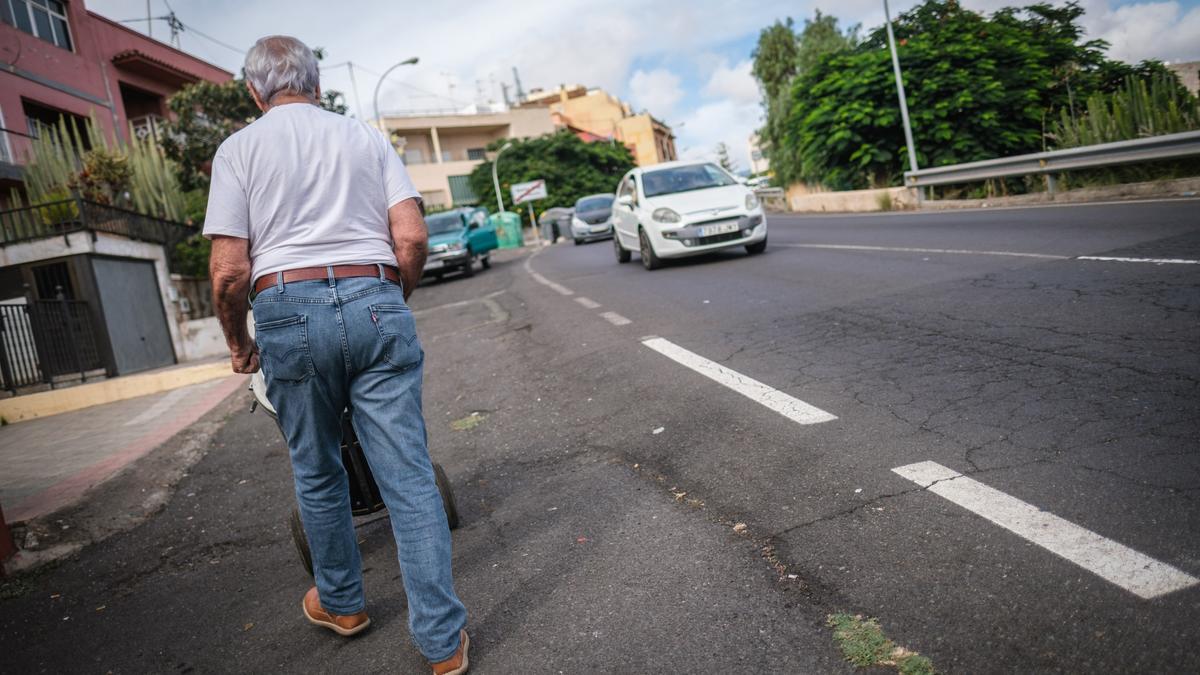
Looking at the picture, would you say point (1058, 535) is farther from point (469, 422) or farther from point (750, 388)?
point (469, 422)

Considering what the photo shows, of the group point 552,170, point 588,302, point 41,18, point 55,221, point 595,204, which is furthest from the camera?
point 552,170

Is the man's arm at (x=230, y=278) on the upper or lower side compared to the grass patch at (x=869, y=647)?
upper

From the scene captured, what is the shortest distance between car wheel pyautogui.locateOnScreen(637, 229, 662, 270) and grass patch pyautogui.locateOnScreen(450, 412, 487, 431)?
291 inches

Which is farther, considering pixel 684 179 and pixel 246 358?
pixel 684 179

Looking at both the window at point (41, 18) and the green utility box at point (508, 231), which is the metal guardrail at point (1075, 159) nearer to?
the window at point (41, 18)

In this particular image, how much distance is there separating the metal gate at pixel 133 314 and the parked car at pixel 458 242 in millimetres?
5670

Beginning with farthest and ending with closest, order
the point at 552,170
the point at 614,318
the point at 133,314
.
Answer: the point at 552,170
the point at 133,314
the point at 614,318

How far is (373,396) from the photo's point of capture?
2531 mm

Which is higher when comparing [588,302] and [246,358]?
[246,358]

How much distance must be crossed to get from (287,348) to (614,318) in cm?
633

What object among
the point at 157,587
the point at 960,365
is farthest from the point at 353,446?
the point at 960,365

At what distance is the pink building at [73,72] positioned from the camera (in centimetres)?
1956

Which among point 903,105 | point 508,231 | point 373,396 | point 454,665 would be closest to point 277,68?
point 373,396

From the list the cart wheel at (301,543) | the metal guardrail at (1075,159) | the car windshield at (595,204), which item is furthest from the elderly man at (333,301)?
the car windshield at (595,204)
